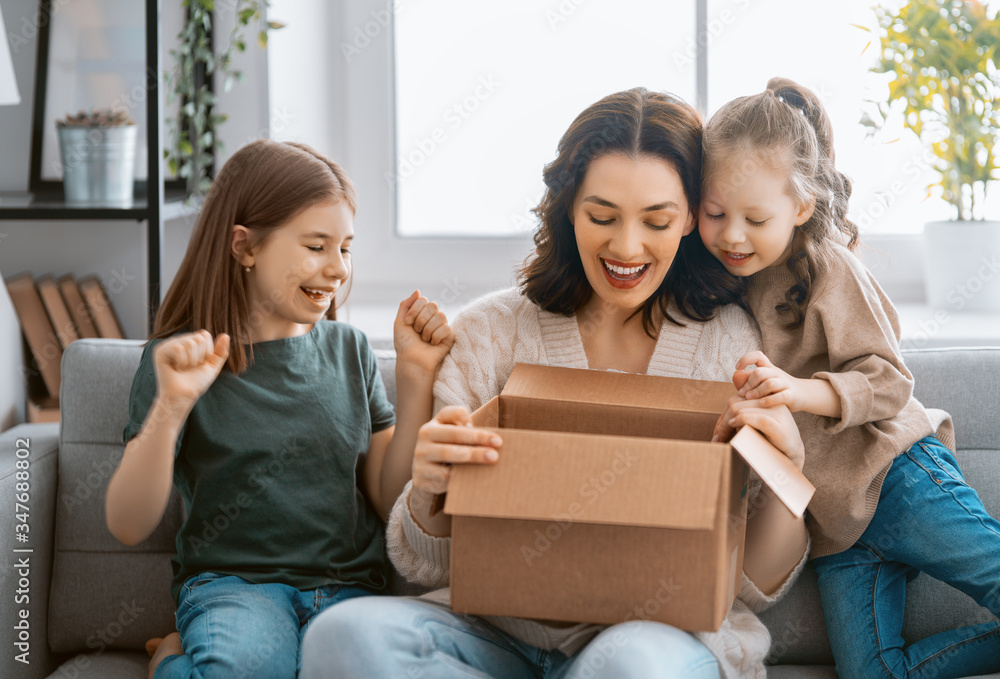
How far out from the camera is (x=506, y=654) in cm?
117

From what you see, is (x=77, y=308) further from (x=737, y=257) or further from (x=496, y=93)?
(x=737, y=257)

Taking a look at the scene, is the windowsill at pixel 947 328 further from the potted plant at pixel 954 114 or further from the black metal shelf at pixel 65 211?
the black metal shelf at pixel 65 211

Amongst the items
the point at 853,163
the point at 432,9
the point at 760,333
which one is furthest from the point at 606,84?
the point at 760,333

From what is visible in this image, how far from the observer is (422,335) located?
1.36 meters

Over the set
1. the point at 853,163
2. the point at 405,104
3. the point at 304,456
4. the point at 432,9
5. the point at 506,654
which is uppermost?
the point at 432,9

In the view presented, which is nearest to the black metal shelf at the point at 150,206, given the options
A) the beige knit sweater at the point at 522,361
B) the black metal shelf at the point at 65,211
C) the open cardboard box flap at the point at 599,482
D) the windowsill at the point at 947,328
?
the black metal shelf at the point at 65,211

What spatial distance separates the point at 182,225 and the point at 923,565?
172 cm

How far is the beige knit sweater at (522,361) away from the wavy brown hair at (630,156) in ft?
0.10

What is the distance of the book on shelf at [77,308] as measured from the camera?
1.86 m

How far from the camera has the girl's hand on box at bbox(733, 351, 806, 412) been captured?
1104 mm

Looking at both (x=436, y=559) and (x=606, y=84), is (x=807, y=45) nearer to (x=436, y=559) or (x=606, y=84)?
(x=606, y=84)

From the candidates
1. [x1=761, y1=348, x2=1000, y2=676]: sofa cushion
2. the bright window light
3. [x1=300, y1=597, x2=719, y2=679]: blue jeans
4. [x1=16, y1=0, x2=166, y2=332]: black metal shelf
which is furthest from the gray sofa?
the bright window light

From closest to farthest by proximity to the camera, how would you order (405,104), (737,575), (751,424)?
1. (751,424)
2. (737,575)
3. (405,104)

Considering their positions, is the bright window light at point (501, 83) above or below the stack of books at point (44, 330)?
above
